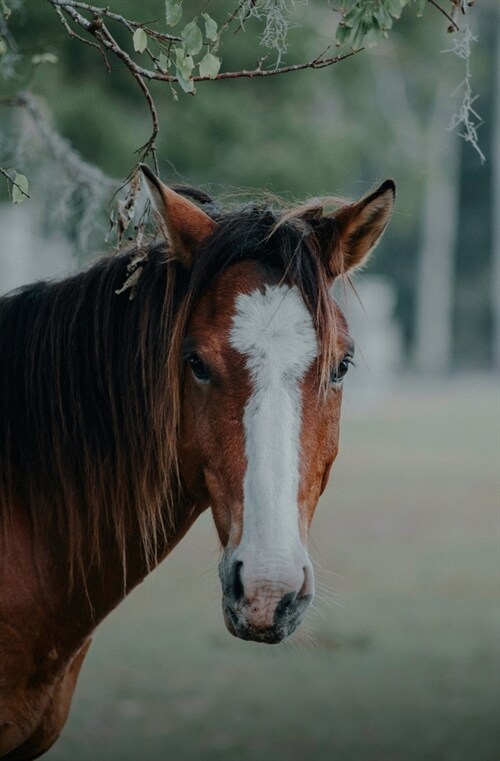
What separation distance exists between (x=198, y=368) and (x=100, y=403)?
459 mm

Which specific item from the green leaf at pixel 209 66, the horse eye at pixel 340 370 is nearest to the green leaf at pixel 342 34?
the green leaf at pixel 209 66

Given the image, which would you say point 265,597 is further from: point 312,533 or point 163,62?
point 312,533

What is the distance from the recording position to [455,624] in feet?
31.1

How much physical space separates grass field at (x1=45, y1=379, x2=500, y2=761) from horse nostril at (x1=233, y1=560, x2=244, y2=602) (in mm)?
528

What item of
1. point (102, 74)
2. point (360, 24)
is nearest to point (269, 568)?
point (360, 24)

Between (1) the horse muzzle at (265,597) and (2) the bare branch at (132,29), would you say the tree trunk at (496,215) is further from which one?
(1) the horse muzzle at (265,597)

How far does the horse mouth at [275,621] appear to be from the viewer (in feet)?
8.48

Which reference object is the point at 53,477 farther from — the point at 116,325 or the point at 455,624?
the point at 455,624

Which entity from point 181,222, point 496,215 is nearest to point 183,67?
point 181,222

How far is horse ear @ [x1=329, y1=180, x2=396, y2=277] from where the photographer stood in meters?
3.12

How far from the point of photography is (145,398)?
10.3 feet

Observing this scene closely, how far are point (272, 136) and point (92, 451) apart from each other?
31.2 feet

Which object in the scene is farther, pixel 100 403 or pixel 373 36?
pixel 100 403

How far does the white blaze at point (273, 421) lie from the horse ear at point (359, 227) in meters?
0.32
